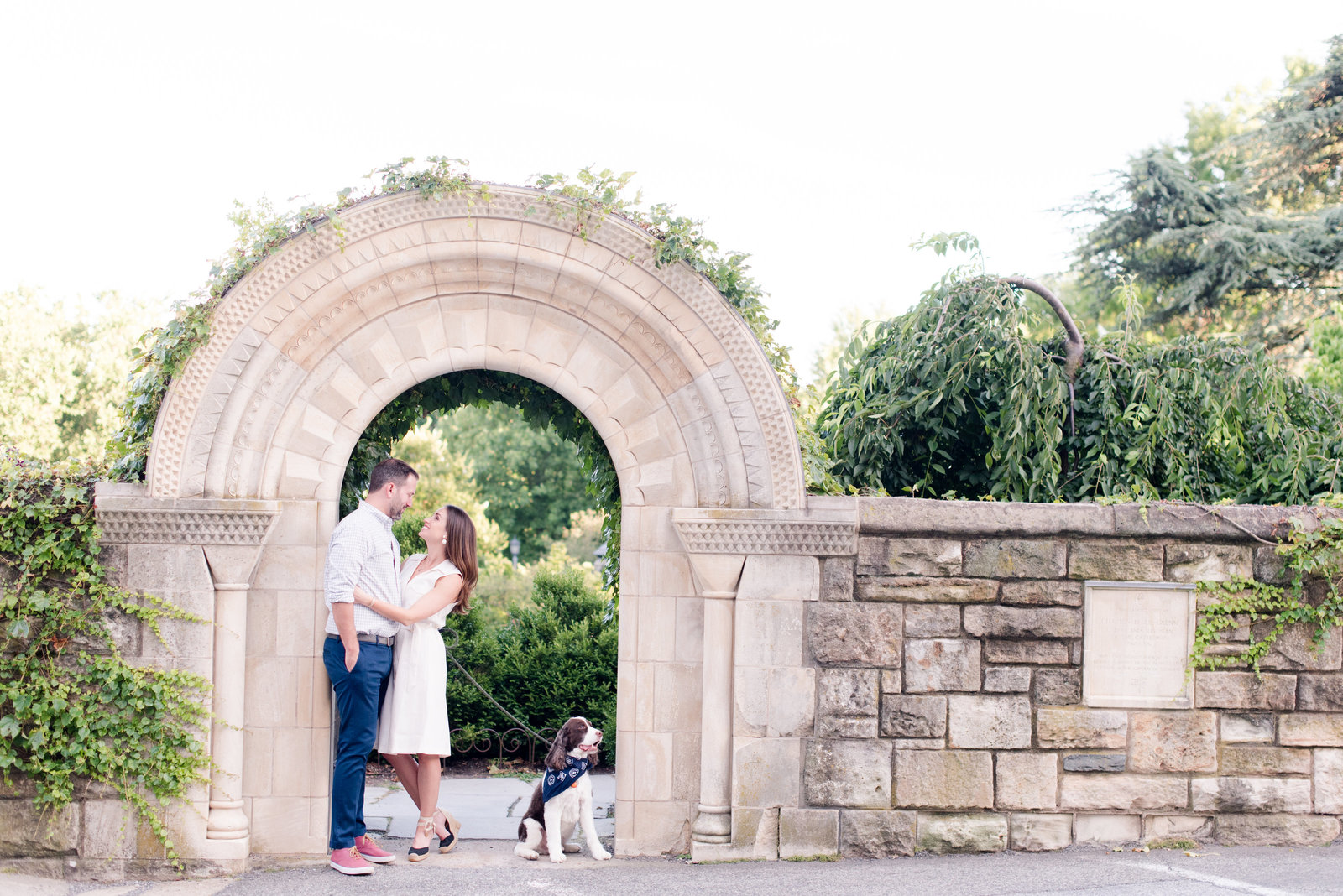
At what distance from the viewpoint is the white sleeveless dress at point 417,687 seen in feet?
16.3

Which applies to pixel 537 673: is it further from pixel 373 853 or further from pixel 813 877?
pixel 813 877

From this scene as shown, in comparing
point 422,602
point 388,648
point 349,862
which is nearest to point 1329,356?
point 422,602

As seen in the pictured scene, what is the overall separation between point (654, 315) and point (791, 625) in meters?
1.69

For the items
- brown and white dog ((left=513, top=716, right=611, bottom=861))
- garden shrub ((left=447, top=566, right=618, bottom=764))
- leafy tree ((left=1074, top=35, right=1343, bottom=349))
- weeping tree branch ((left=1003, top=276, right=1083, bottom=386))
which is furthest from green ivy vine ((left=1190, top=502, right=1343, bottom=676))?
leafy tree ((left=1074, top=35, right=1343, bottom=349))

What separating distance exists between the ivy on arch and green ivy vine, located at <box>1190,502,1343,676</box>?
322cm

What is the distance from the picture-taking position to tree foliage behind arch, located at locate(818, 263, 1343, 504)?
622 centimetres

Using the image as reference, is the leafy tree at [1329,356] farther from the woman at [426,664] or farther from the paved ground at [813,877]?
the woman at [426,664]

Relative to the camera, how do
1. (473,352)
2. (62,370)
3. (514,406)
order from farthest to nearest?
1. (62,370)
2. (514,406)
3. (473,352)

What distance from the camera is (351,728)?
15.9 ft

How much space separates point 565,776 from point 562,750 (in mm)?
143

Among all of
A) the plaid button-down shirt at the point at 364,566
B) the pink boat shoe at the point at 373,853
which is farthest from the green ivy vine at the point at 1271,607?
the pink boat shoe at the point at 373,853

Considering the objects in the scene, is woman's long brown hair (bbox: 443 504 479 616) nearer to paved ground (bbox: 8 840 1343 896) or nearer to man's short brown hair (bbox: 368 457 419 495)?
man's short brown hair (bbox: 368 457 419 495)

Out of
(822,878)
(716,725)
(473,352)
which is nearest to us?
(822,878)

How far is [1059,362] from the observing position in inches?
274
